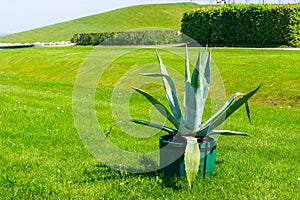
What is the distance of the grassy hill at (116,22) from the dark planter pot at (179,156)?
5766cm

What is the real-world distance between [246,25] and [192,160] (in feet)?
88.5

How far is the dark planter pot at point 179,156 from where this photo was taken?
5.21m

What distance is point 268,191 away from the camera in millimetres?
5109

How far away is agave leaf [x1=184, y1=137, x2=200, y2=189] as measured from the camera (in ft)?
15.4

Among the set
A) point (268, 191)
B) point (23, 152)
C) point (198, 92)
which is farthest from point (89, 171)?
point (268, 191)

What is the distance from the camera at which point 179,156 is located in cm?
526

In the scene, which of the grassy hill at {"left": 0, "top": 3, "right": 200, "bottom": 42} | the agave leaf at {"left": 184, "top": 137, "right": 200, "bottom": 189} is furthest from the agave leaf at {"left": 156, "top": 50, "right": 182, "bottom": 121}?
the grassy hill at {"left": 0, "top": 3, "right": 200, "bottom": 42}

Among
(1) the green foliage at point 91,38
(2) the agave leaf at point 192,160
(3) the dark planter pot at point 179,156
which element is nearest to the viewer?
(2) the agave leaf at point 192,160

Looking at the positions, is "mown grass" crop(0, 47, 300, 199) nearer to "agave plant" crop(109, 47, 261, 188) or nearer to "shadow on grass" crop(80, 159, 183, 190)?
"shadow on grass" crop(80, 159, 183, 190)

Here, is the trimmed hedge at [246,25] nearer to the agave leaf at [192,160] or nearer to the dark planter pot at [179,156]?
the dark planter pot at [179,156]

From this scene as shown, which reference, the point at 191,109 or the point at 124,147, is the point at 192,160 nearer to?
the point at 191,109

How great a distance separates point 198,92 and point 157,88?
11.9 meters

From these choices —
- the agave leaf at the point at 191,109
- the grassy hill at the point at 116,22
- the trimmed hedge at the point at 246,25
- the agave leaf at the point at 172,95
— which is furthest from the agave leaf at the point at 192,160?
the grassy hill at the point at 116,22

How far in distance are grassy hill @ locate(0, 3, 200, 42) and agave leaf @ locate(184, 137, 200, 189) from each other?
5820cm
